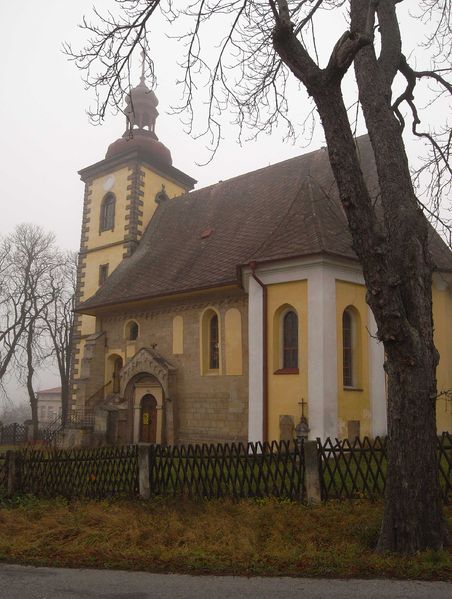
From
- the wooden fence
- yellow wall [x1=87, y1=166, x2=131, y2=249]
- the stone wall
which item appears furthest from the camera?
yellow wall [x1=87, y1=166, x2=131, y2=249]

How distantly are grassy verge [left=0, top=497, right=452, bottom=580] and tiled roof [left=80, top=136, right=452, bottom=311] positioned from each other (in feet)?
24.6

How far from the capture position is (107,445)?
728 inches

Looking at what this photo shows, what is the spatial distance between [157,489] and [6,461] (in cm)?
341

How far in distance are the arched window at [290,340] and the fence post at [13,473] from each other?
22.6 ft

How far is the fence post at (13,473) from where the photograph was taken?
35.1 ft

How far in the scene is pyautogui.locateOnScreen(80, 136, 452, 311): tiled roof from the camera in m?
15.0

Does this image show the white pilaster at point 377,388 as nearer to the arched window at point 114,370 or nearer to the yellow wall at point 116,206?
the arched window at point 114,370

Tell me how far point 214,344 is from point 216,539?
10.8m

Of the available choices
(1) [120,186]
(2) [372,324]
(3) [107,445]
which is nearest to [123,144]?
(1) [120,186]

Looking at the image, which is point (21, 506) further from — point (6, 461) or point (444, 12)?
point (444, 12)

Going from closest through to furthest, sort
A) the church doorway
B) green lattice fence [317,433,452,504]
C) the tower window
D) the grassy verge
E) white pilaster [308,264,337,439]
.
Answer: the grassy verge → green lattice fence [317,433,452,504] → white pilaster [308,264,337,439] → the church doorway → the tower window

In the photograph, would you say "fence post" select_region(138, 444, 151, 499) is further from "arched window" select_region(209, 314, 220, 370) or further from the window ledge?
"arched window" select_region(209, 314, 220, 370)

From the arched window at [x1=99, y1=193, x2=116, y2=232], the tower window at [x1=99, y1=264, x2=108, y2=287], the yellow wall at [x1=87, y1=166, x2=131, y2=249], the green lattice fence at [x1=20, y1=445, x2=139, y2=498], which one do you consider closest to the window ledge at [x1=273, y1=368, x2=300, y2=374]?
the green lattice fence at [x1=20, y1=445, x2=139, y2=498]

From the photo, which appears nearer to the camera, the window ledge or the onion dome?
the window ledge
